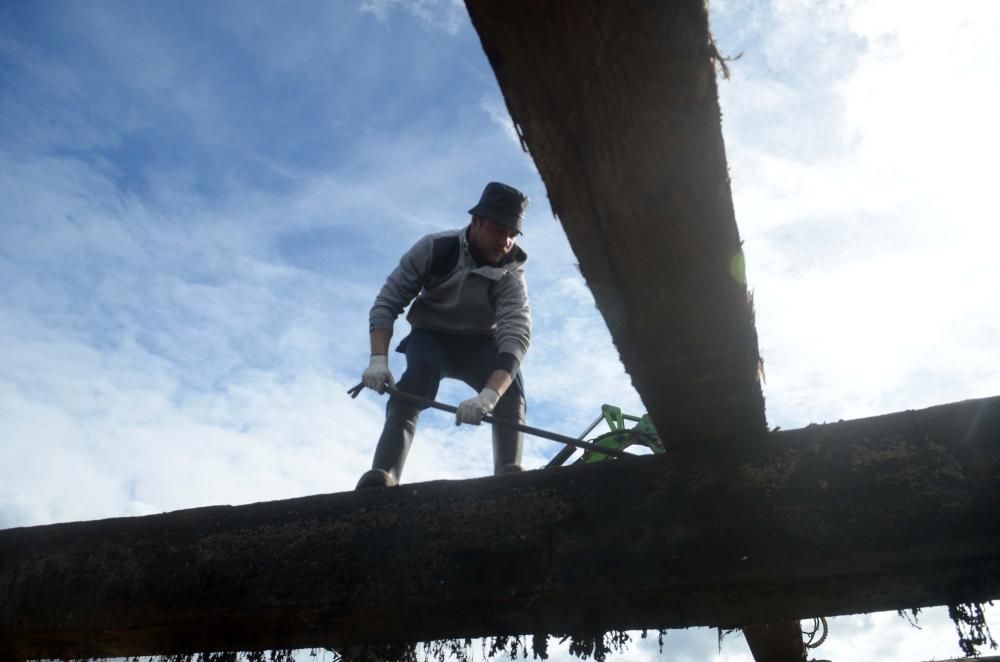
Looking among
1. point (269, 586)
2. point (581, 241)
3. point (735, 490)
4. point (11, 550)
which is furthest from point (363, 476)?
point (581, 241)

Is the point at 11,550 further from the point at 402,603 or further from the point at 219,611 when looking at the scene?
the point at 402,603

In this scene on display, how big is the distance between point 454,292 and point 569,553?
1.84m

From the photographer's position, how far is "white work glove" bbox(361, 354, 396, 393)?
359 cm

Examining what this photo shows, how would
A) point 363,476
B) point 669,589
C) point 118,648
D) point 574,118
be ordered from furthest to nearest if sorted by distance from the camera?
point 363,476 → point 118,648 → point 669,589 → point 574,118

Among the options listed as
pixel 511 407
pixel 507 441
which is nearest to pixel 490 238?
pixel 511 407

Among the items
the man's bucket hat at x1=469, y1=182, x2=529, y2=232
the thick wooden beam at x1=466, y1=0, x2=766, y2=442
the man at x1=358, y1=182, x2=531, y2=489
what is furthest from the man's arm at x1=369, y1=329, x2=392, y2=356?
the thick wooden beam at x1=466, y1=0, x2=766, y2=442

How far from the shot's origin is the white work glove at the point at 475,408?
3443 mm

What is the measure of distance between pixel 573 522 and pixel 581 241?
3.48 feet

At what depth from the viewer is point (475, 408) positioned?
344cm

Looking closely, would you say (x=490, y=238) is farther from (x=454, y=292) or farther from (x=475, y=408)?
(x=475, y=408)

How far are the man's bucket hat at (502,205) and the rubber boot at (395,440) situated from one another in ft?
3.22

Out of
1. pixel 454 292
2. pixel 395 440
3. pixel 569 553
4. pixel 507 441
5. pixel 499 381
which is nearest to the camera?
pixel 569 553

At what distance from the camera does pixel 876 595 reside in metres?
2.12

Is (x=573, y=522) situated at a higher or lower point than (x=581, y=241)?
lower
